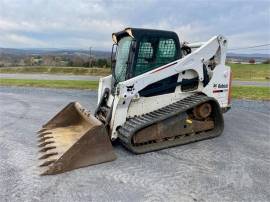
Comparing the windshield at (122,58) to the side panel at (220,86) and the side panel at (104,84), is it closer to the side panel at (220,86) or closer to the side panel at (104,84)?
the side panel at (104,84)

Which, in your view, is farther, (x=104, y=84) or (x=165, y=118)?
(x=104, y=84)

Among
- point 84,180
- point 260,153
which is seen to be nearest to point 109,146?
point 84,180

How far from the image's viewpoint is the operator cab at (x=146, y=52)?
19.6ft

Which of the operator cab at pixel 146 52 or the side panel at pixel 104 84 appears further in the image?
the side panel at pixel 104 84

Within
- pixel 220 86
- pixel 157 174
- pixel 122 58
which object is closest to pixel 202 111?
pixel 220 86

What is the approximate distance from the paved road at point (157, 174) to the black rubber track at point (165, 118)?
14cm

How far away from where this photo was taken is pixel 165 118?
18.9ft

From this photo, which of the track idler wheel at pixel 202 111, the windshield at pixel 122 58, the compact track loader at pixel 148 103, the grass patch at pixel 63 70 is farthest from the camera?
the grass patch at pixel 63 70

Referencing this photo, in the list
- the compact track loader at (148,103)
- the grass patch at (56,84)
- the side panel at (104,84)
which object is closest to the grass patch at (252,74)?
the grass patch at (56,84)

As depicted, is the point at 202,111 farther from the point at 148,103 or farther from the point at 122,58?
the point at 122,58

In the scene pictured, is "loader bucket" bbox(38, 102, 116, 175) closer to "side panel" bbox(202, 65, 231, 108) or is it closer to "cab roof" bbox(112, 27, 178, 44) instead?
"cab roof" bbox(112, 27, 178, 44)

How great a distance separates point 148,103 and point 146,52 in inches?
38.5

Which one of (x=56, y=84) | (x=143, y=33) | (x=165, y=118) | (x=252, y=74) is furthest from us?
(x=252, y=74)

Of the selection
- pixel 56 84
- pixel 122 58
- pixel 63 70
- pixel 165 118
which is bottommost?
pixel 63 70
